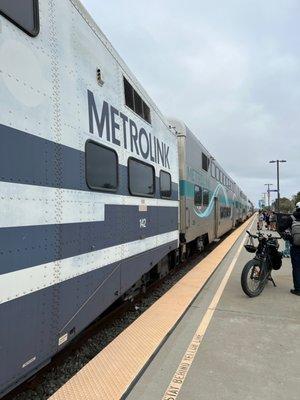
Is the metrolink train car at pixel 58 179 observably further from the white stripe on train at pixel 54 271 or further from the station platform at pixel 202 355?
the station platform at pixel 202 355

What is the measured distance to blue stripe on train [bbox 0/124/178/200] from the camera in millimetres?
2754

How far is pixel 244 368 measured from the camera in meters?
4.22

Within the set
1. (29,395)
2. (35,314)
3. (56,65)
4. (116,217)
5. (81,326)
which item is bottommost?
(29,395)

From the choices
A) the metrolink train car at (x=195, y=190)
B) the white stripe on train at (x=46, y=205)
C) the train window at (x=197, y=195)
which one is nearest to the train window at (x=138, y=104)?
the white stripe on train at (x=46, y=205)

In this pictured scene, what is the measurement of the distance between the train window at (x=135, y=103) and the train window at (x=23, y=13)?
228 centimetres

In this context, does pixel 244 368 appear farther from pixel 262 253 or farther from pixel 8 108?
pixel 262 253

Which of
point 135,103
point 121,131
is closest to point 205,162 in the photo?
point 135,103

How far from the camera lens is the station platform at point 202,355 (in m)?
3.66

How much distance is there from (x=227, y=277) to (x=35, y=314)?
6.62 meters

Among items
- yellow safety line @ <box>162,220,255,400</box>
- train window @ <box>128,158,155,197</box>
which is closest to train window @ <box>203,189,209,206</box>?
yellow safety line @ <box>162,220,255,400</box>

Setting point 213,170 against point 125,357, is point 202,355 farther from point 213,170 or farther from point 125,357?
point 213,170

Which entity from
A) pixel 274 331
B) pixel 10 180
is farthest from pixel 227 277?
pixel 10 180

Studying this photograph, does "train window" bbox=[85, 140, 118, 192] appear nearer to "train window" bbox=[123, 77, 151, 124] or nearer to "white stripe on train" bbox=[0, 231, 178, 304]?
"white stripe on train" bbox=[0, 231, 178, 304]

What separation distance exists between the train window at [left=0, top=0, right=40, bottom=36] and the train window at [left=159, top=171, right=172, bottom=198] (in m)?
4.35
